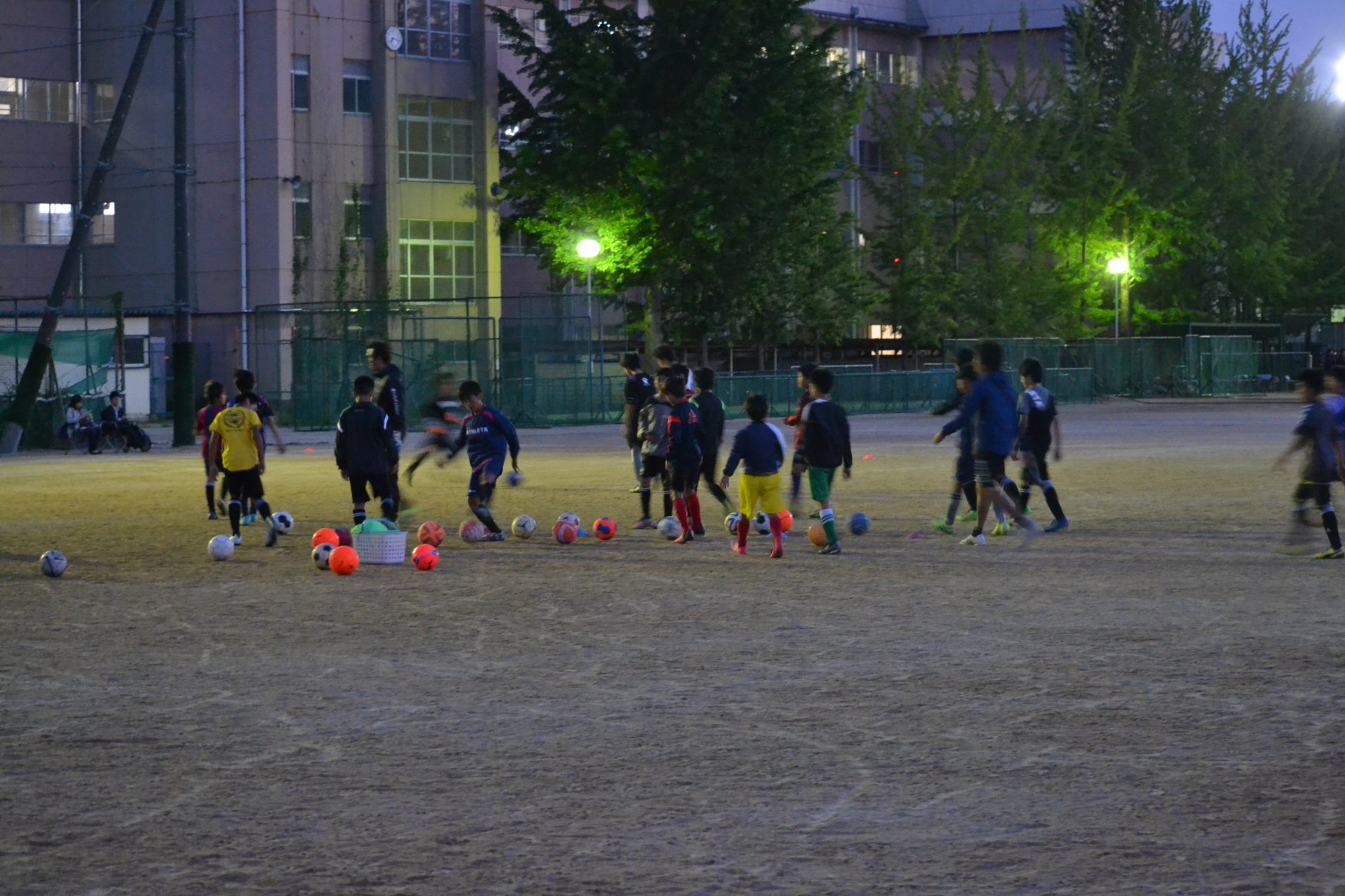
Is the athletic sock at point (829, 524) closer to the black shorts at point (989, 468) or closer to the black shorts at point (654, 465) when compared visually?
the black shorts at point (989, 468)

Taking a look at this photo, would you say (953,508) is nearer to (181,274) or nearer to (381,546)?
(381,546)

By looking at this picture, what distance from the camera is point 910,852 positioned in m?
6.22

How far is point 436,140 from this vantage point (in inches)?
2263

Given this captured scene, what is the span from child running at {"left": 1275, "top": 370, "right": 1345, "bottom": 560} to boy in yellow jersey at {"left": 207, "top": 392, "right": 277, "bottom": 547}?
8833 millimetres

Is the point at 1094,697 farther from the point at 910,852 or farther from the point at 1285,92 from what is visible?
the point at 1285,92

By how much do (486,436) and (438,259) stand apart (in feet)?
138

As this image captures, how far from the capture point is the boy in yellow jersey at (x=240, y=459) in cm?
1672

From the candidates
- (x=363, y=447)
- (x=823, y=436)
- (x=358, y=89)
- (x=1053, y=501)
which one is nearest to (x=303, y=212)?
(x=358, y=89)

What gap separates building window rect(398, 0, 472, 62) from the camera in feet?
185

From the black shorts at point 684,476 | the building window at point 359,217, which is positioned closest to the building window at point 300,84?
the building window at point 359,217

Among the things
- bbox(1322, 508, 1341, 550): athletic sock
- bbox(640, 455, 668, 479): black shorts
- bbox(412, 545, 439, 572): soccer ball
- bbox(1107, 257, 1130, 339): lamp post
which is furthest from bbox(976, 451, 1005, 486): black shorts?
bbox(1107, 257, 1130, 339): lamp post

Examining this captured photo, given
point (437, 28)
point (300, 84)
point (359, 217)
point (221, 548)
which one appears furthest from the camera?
point (437, 28)

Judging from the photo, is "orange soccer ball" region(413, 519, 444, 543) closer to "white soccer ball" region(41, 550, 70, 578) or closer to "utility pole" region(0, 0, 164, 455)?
"white soccer ball" region(41, 550, 70, 578)

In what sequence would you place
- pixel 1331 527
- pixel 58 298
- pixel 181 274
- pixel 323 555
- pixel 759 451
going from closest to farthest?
pixel 323 555, pixel 1331 527, pixel 759 451, pixel 58 298, pixel 181 274
